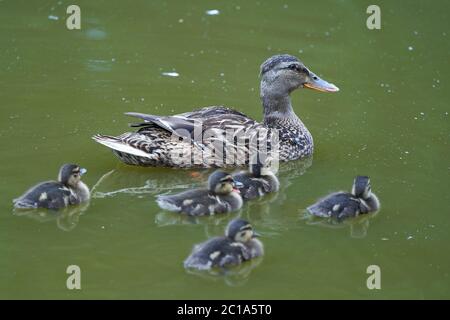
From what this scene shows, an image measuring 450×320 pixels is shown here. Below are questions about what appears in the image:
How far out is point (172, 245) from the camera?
21.3 ft

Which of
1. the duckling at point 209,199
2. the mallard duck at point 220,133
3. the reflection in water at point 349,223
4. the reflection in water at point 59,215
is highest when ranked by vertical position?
the mallard duck at point 220,133

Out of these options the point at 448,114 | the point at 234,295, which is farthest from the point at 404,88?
the point at 234,295

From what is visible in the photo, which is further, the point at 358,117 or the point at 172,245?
the point at 358,117

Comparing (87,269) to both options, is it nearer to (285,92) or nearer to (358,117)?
(285,92)

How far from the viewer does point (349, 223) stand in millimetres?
7098

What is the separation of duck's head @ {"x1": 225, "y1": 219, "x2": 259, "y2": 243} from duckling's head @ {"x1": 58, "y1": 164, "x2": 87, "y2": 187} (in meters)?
1.34

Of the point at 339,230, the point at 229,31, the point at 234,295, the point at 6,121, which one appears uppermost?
the point at 229,31

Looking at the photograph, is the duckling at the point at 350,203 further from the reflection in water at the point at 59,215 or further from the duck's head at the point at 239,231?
the reflection in water at the point at 59,215

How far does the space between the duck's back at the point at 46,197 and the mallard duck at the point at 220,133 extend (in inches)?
37.1

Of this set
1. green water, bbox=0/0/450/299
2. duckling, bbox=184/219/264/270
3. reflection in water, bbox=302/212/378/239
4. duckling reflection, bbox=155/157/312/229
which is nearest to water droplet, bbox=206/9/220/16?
green water, bbox=0/0/450/299

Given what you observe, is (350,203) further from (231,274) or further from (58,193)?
(58,193)

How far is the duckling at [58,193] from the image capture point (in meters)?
6.95

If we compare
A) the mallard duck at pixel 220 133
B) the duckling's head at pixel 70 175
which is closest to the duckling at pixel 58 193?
the duckling's head at pixel 70 175

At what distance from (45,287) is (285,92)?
3.42 m
